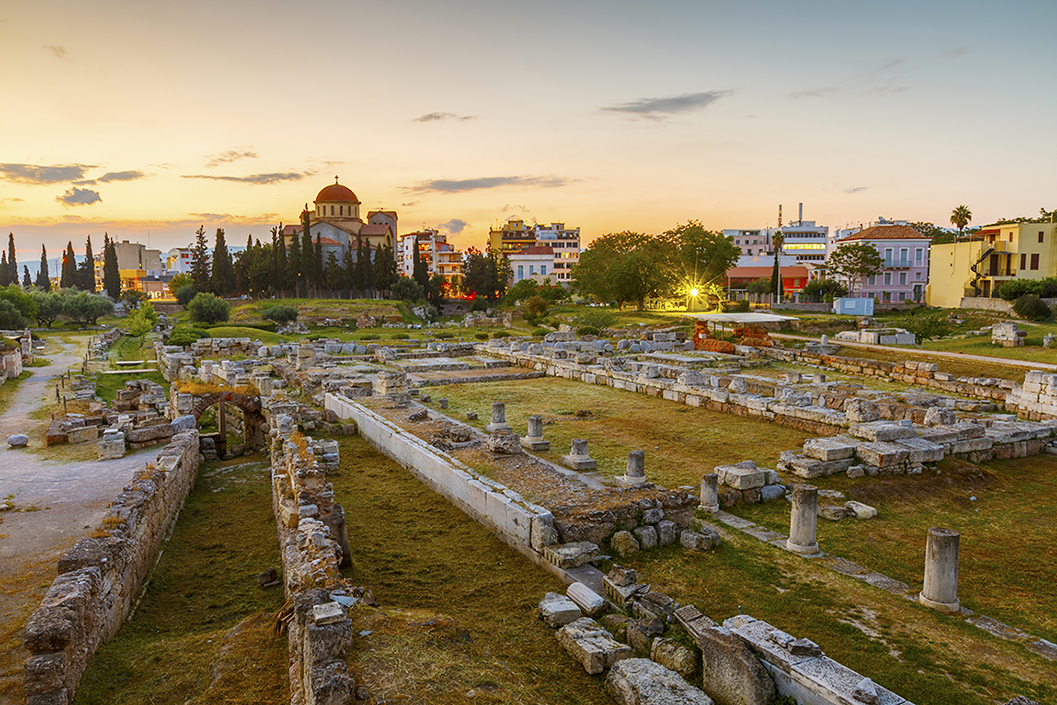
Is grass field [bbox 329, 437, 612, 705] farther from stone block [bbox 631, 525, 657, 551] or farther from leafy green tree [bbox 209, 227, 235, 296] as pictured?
leafy green tree [bbox 209, 227, 235, 296]

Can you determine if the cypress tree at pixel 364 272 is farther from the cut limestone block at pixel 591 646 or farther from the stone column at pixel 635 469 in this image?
the cut limestone block at pixel 591 646

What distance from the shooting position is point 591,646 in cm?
643

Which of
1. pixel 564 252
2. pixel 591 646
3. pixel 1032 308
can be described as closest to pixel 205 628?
pixel 591 646

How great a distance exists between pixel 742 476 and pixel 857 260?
54.6m

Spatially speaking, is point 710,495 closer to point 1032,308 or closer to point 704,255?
point 1032,308

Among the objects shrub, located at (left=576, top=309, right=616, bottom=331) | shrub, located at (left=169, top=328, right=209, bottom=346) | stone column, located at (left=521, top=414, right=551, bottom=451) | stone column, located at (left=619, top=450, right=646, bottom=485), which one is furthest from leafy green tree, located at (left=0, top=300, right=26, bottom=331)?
stone column, located at (left=619, top=450, right=646, bottom=485)

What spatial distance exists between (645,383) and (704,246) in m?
43.1

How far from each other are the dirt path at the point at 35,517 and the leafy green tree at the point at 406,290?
53.5m

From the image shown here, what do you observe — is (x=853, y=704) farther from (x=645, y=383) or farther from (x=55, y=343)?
(x=55, y=343)

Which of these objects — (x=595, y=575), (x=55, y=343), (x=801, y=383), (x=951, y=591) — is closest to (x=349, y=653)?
(x=595, y=575)

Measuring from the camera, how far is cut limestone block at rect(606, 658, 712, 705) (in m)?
5.62

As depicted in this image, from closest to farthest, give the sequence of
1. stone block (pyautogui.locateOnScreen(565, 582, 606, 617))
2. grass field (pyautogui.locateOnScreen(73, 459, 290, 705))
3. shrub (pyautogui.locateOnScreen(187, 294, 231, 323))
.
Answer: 1. grass field (pyautogui.locateOnScreen(73, 459, 290, 705))
2. stone block (pyautogui.locateOnScreen(565, 582, 606, 617))
3. shrub (pyautogui.locateOnScreen(187, 294, 231, 323))

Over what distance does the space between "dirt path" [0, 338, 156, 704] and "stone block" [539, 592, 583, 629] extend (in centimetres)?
530

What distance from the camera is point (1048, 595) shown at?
7.77 meters
